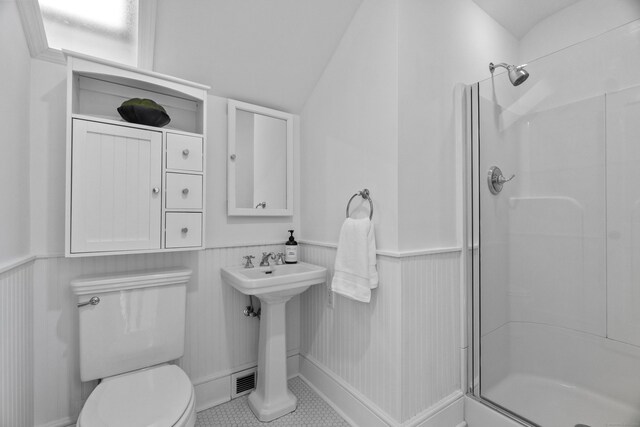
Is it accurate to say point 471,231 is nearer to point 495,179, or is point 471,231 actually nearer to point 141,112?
point 495,179

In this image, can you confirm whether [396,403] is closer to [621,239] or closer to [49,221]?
[621,239]

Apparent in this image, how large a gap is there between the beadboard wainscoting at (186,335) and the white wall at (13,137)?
16 centimetres

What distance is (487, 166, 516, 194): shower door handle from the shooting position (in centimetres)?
160

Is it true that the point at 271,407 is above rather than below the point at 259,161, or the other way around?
below

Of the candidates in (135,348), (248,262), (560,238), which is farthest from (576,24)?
(135,348)

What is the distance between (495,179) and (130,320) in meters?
2.01

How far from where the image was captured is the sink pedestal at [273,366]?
1.65m

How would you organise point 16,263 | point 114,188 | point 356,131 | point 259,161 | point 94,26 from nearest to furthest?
1. point 16,263
2. point 114,188
3. point 94,26
4. point 356,131
5. point 259,161

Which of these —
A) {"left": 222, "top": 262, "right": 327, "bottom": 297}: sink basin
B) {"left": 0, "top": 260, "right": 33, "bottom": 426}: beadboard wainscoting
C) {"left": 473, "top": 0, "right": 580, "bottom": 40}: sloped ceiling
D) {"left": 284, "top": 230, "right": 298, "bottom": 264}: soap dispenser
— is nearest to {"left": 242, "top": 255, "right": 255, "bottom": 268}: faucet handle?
{"left": 222, "top": 262, "right": 327, "bottom": 297}: sink basin

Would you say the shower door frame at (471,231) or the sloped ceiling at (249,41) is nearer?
the sloped ceiling at (249,41)

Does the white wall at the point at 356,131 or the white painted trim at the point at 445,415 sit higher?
the white wall at the point at 356,131

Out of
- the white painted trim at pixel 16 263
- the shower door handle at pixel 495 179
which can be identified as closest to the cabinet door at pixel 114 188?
the white painted trim at pixel 16 263

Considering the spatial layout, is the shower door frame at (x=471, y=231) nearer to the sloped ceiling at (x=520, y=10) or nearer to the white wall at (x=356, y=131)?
the white wall at (x=356, y=131)

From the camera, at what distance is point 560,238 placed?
1.42 metres
